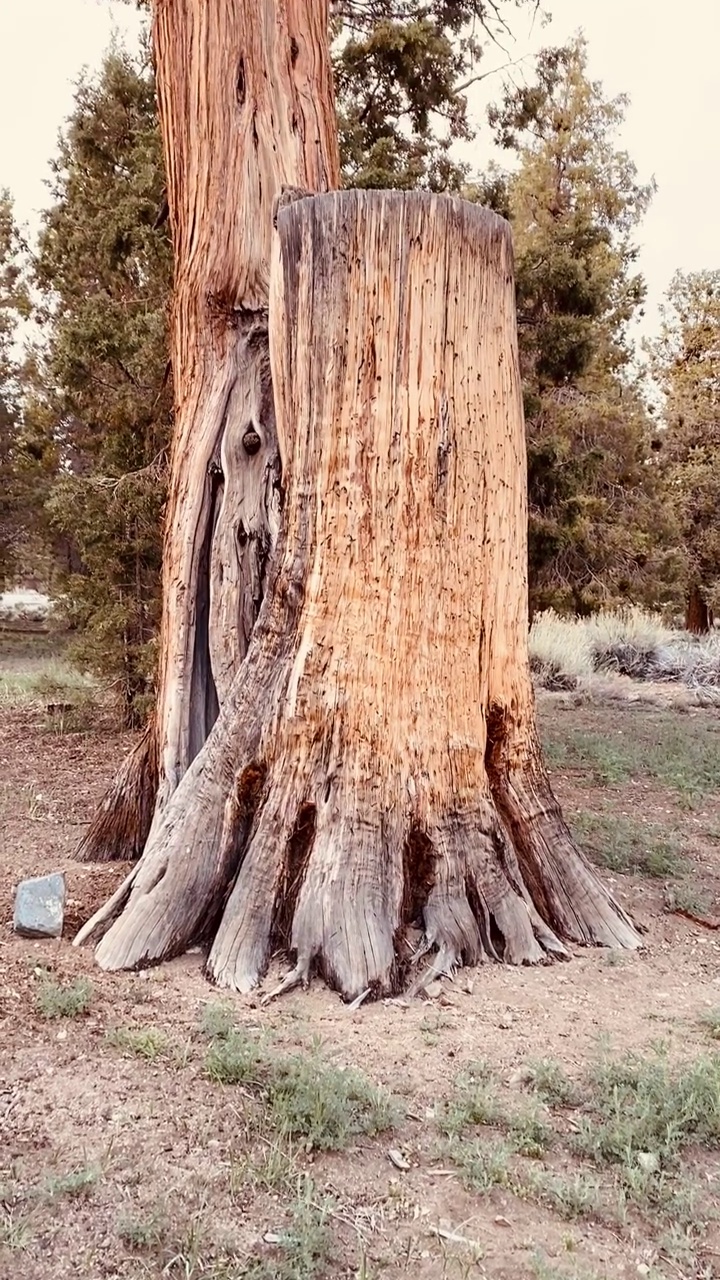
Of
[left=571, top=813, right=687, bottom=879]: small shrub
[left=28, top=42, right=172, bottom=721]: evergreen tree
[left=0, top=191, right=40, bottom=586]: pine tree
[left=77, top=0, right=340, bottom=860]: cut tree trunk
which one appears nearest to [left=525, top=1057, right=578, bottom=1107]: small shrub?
[left=77, top=0, right=340, bottom=860]: cut tree trunk

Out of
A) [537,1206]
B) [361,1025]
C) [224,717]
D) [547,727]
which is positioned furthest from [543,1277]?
Result: [547,727]

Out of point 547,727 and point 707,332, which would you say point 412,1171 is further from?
point 707,332

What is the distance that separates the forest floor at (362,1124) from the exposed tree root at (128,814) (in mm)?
738

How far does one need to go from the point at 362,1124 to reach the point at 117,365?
670 cm

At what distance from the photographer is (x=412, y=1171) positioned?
2174 mm

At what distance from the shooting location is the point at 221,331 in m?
4.32

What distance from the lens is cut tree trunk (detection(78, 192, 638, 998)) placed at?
3363mm

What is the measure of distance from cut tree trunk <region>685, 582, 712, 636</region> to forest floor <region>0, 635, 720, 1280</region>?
19155 mm

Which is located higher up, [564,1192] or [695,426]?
[695,426]

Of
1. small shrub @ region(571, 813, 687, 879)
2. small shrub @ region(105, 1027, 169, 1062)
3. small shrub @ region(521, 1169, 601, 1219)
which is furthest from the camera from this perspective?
small shrub @ region(571, 813, 687, 879)

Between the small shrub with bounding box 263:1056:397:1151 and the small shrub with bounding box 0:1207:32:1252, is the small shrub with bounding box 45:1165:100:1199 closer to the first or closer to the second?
the small shrub with bounding box 0:1207:32:1252

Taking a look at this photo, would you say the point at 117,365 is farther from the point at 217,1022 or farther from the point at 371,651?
the point at 217,1022

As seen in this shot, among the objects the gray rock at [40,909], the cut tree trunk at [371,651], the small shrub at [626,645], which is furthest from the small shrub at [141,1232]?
the small shrub at [626,645]

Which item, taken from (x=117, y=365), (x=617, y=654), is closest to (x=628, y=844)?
(x=117, y=365)
